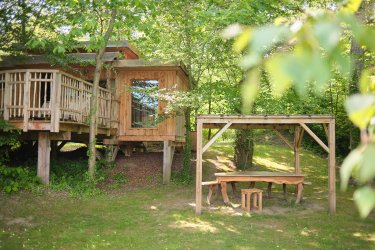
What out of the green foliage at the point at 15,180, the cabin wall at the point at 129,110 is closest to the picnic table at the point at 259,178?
the cabin wall at the point at 129,110

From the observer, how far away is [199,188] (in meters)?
10.3

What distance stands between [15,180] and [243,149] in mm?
8653

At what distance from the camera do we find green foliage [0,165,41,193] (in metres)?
10.6

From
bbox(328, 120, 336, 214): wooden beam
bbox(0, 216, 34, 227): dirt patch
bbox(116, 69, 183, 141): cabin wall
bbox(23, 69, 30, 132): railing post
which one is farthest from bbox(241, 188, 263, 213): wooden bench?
bbox(23, 69, 30, 132): railing post

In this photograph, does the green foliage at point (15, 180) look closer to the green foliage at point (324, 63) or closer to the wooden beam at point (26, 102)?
the wooden beam at point (26, 102)

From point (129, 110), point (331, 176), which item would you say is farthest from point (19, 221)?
point (331, 176)

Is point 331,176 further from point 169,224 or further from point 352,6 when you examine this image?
point 352,6

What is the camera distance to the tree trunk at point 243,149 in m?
15.9

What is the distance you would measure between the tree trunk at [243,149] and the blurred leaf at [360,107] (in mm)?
15107

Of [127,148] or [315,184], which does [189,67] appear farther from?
[315,184]

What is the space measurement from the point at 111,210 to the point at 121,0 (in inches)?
219

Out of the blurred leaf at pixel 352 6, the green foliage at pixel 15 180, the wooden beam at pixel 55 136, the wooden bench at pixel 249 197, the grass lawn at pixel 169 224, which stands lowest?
the grass lawn at pixel 169 224

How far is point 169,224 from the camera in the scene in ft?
30.0

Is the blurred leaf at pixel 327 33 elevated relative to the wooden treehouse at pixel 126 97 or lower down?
lower down
